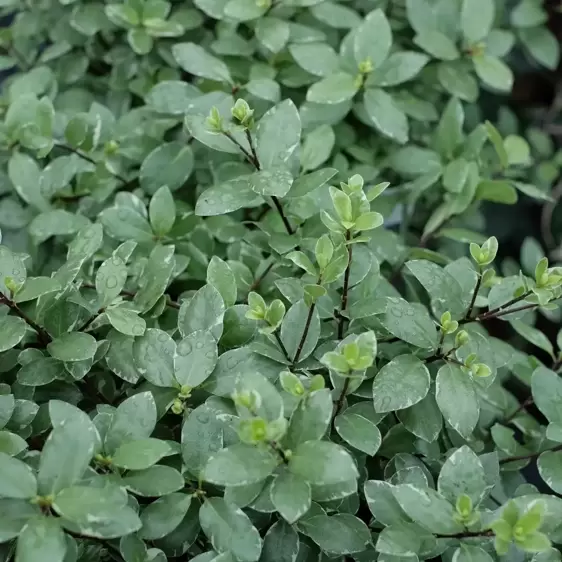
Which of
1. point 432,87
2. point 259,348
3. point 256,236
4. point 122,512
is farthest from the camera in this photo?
point 432,87

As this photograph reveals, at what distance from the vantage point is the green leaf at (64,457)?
0.57m

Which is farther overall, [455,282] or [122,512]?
[455,282]

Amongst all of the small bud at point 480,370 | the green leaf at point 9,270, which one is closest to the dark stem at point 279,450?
the small bud at point 480,370

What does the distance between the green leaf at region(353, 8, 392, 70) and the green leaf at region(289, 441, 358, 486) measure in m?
0.61

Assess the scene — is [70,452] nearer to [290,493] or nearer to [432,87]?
[290,493]

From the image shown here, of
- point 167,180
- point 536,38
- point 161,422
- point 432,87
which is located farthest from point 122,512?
point 536,38

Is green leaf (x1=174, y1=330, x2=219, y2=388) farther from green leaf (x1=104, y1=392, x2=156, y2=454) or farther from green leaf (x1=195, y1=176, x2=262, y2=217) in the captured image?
green leaf (x1=195, y1=176, x2=262, y2=217)

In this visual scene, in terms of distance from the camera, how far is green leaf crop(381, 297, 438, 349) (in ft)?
2.32

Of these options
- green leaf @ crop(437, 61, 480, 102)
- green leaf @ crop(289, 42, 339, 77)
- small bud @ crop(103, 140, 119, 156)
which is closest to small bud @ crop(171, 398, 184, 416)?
small bud @ crop(103, 140, 119, 156)

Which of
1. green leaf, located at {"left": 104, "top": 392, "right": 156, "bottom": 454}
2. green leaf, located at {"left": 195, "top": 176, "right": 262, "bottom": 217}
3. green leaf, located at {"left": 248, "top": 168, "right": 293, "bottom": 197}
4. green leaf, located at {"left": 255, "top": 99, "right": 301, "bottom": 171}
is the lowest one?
green leaf, located at {"left": 104, "top": 392, "right": 156, "bottom": 454}

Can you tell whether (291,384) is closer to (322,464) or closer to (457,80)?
(322,464)

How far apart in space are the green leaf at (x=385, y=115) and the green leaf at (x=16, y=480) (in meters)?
0.65

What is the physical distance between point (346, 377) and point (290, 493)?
0.42ft

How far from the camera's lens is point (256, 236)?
0.90 metres
